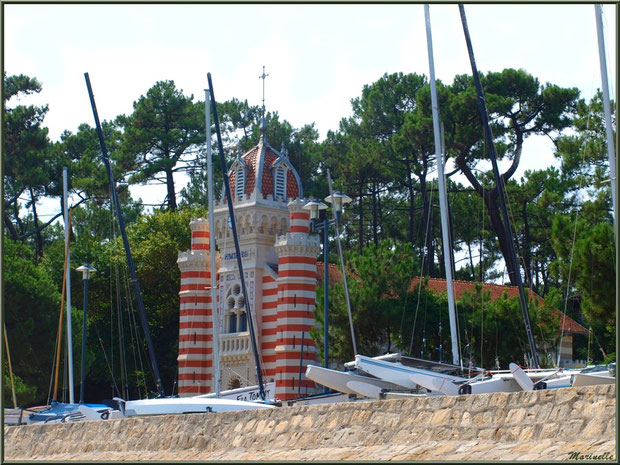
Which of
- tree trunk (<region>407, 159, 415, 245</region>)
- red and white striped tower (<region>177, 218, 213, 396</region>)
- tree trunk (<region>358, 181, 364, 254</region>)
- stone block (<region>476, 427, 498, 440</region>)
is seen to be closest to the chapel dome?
red and white striped tower (<region>177, 218, 213, 396</region>)

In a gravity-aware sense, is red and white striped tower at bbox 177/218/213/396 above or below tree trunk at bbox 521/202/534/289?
below

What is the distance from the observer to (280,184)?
4697cm

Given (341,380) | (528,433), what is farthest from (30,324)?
(528,433)

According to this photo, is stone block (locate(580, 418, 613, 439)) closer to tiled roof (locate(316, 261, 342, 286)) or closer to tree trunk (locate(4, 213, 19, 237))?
tiled roof (locate(316, 261, 342, 286))

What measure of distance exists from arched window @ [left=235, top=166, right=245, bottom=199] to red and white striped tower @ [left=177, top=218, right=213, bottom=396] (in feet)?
6.52

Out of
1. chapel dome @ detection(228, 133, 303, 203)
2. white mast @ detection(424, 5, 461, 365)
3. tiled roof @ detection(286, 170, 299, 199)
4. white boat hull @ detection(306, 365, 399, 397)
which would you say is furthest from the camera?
tiled roof @ detection(286, 170, 299, 199)

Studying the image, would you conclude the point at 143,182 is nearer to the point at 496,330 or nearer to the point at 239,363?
the point at 239,363

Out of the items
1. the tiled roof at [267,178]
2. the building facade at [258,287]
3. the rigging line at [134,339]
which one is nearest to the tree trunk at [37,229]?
the rigging line at [134,339]

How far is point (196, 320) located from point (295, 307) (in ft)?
17.2

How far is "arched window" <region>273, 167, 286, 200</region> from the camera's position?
46.8 metres

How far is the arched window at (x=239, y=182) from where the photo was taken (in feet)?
153

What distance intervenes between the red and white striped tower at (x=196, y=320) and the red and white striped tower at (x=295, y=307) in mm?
4331

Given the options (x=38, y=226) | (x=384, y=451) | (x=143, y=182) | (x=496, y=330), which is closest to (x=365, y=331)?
(x=496, y=330)

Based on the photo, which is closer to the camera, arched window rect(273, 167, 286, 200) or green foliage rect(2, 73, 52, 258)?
A: arched window rect(273, 167, 286, 200)
